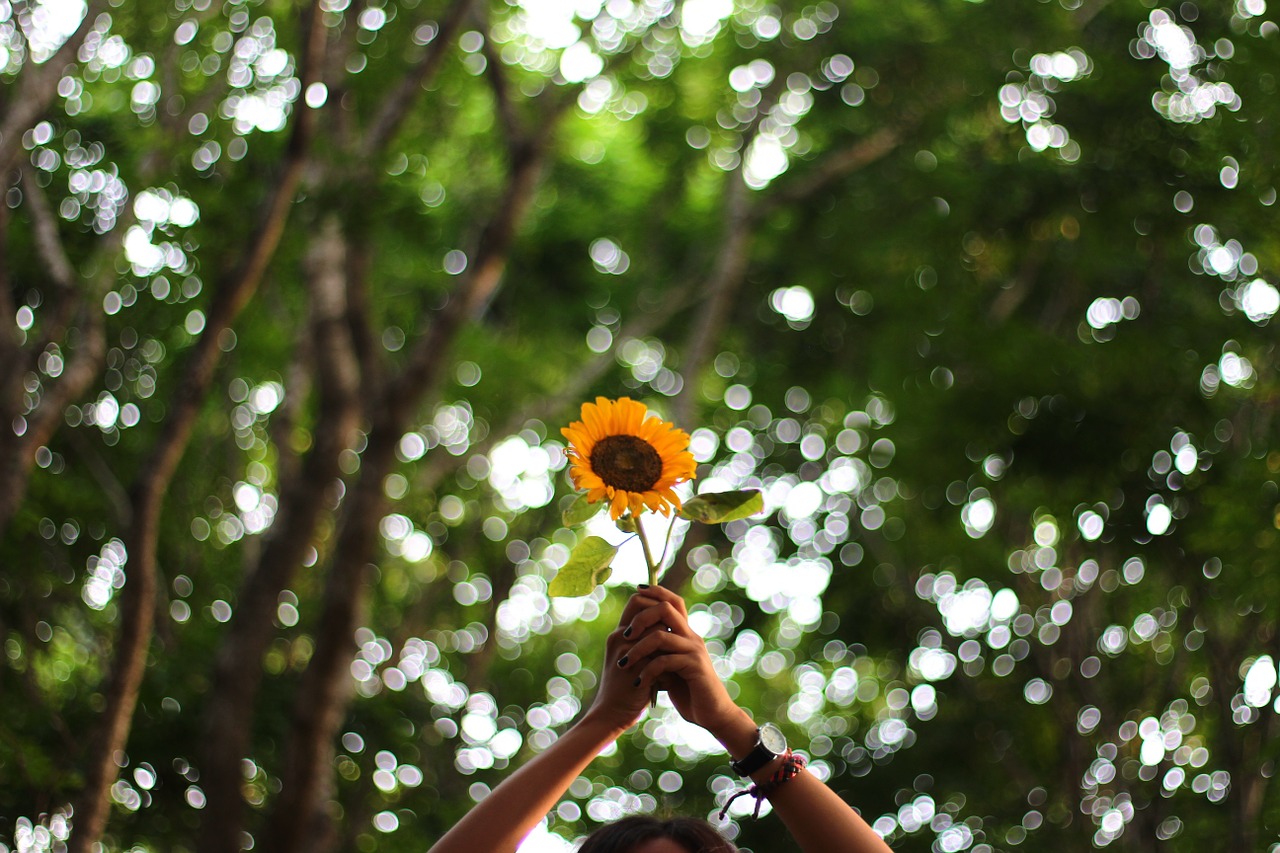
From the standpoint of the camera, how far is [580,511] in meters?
1.97

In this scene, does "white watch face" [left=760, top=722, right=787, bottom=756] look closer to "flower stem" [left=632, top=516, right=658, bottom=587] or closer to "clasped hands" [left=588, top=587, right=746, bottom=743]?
"clasped hands" [left=588, top=587, right=746, bottom=743]

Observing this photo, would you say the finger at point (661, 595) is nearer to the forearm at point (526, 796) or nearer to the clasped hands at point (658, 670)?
the clasped hands at point (658, 670)

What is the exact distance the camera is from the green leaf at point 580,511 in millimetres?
1967

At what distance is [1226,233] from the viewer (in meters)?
7.10

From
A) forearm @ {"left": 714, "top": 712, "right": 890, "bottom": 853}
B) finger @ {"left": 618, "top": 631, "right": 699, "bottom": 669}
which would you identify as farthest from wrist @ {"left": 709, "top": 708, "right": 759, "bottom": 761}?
finger @ {"left": 618, "top": 631, "right": 699, "bottom": 669}

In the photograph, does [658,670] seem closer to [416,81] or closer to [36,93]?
[36,93]

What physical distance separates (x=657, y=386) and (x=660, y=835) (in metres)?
10.1

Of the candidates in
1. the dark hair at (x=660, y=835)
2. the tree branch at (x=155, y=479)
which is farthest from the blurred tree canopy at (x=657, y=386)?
the dark hair at (x=660, y=835)

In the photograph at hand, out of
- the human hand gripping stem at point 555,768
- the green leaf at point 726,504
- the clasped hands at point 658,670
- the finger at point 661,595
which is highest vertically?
the green leaf at point 726,504

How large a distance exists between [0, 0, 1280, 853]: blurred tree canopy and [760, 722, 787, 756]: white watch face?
375 centimetres

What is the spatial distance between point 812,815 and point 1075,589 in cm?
641

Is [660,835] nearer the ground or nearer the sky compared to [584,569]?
nearer the ground

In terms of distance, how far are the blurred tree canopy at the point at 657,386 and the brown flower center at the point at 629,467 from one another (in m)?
3.63

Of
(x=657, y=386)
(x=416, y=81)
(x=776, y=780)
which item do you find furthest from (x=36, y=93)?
(x=657, y=386)
